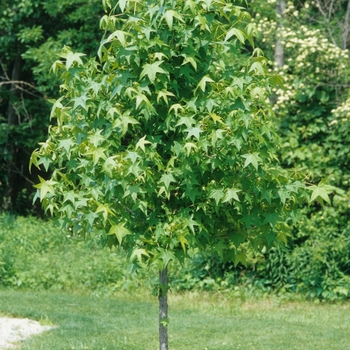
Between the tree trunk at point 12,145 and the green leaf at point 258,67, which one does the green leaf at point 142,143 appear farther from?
the tree trunk at point 12,145

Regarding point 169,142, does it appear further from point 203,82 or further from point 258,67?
point 258,67

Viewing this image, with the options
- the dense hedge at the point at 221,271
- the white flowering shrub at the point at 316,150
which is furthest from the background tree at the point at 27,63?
the white flowering shrub at the point at 316,150

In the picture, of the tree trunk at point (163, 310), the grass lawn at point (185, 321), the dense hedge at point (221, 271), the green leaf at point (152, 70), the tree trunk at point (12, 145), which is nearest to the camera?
the green leaf at point (152, 70)

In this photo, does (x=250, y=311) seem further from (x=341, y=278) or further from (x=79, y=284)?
(x=79, y=284)

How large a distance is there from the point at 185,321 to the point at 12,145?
977 cm

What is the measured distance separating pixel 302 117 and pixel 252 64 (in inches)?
264

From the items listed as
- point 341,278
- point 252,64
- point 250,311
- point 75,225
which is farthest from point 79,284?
point 252,64

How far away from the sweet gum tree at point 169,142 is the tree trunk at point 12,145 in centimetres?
1205

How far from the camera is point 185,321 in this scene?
969cm

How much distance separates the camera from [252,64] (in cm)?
573

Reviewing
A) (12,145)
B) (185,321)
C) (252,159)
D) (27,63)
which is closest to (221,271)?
(185,321)

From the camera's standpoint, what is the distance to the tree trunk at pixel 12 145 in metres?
17.8

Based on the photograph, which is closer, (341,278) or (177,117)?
(177,117)

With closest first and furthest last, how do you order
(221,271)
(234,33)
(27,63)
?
(234,33), (221,271), (27,63)
